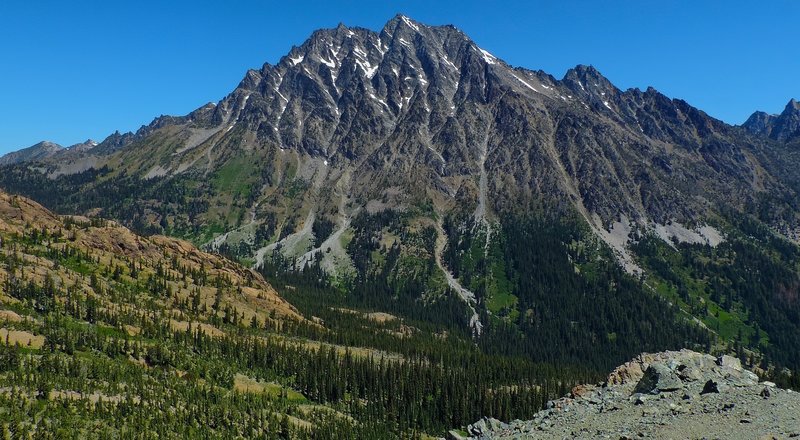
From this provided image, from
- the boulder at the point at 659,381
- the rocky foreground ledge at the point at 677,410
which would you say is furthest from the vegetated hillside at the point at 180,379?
the boulder at the point at 659,381

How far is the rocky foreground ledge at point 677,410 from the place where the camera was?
192 feet

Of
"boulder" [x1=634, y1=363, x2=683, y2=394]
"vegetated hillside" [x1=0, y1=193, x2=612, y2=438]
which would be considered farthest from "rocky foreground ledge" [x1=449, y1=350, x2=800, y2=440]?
"vegetated hillside" [x1=0, y1=193, x2=612, y2=438]

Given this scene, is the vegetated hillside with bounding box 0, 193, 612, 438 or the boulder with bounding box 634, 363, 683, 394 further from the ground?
the boulder with bounding box 634, 363, 683, 394

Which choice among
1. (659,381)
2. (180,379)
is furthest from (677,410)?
(180,379)

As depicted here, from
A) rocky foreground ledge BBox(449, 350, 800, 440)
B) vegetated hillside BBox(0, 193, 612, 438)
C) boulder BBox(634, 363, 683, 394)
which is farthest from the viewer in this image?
vegetated hillside BBox(0, 193, 612, 438)

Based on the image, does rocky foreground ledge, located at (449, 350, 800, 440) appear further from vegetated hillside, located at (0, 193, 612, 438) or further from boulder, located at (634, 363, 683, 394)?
vegetated hillside, located at (0, 193, 612, 438)

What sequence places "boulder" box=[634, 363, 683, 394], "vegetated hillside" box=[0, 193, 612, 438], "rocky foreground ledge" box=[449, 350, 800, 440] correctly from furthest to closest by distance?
"vegetated hillside" box=[0, 193, 612, 438], "boulder" box=[634, 363, 683, 394], "rocky foreground ledge" box=[449, 350, 800, 440]

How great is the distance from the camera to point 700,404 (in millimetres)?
65750

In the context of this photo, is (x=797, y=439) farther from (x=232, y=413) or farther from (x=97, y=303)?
(x=97, y=303)

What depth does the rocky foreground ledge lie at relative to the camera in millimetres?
58625

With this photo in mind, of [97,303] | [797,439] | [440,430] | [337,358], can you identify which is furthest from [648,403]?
[97,303]

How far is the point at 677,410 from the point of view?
213ft

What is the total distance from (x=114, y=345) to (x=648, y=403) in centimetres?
12175

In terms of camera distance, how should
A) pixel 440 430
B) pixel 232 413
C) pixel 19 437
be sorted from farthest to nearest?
pixel 440 430 → pixel 232 413 → pixel 19 437
